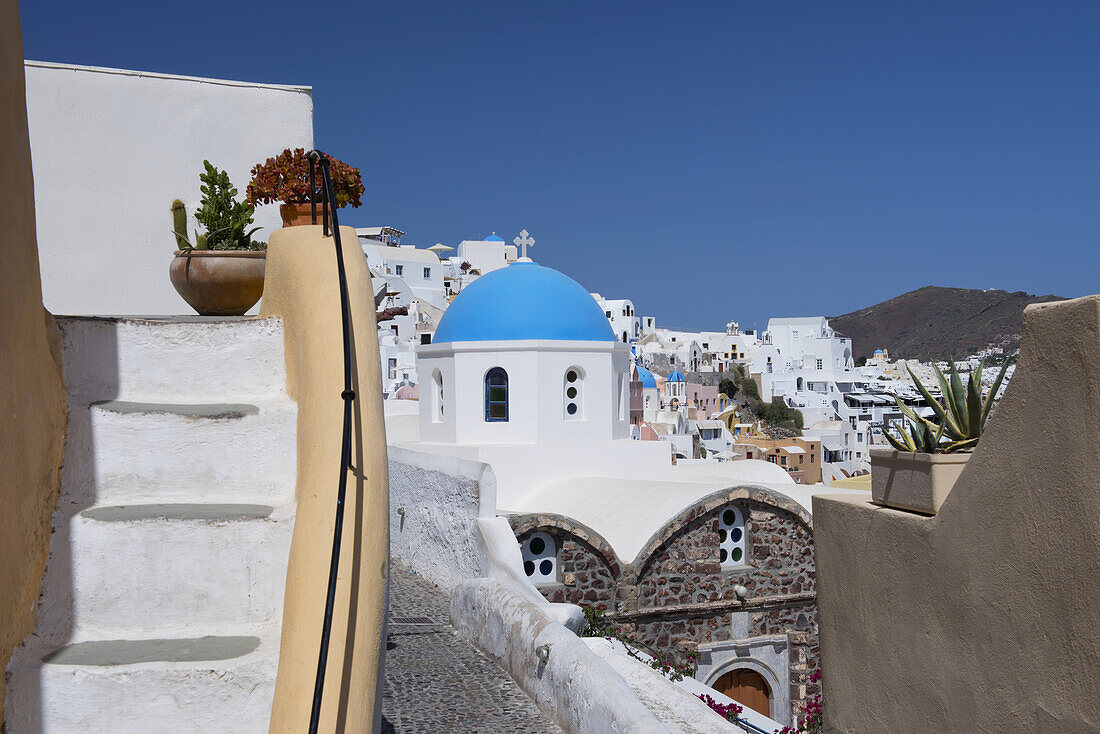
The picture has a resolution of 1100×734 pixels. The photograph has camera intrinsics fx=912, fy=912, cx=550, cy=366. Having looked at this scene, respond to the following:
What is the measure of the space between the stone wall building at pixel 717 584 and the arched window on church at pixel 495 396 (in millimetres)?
3498

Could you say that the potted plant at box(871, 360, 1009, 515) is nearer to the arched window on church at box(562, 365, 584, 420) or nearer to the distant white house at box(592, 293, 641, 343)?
the arched window on church at box(562, 365, 584, 420)

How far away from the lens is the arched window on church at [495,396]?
1444 cm

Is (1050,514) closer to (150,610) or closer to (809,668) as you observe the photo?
(150,610)

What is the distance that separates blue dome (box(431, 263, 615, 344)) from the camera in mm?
14398

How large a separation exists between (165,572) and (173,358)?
3.32ft

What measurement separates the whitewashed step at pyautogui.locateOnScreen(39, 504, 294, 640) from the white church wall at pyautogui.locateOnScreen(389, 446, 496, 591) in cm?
484

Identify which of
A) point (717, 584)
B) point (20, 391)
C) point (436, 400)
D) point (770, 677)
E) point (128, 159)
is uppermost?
point (128, 159)

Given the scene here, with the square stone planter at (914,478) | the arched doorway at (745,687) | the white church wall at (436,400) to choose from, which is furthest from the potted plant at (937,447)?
the white church wall at (436,400)

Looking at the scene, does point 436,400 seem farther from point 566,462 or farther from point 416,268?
point 416,268

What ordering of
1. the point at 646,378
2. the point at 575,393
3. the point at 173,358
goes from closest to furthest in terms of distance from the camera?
the point at 173,358 < the point at 575,393 < the point at 646,378

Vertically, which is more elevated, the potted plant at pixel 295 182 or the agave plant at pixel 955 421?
the potted plant at pixel 295 182

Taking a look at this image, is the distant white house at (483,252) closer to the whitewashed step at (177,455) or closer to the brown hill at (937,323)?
the brown hill at (937,323)

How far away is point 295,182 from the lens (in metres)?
5.14

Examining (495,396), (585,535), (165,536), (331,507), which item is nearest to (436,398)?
(495,396)
